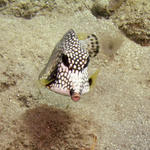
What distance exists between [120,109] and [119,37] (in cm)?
180

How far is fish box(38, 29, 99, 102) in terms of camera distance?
8.57 ft

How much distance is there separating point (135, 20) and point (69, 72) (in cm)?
223

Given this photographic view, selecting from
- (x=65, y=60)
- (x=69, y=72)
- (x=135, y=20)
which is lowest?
(x=69, y=72)

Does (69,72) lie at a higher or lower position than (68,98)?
higher

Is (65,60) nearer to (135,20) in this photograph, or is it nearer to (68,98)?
(68,98)

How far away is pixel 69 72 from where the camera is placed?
2.67 metres

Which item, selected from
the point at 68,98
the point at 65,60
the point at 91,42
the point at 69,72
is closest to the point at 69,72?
the point at 69,72

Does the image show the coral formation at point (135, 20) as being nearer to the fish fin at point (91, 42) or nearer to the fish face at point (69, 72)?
the fish fin at point (91, 42)

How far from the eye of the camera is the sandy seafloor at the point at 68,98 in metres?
→ 2.43

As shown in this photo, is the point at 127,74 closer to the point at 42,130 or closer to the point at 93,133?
the point at 93,133

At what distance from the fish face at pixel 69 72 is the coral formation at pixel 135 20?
1.71 metres

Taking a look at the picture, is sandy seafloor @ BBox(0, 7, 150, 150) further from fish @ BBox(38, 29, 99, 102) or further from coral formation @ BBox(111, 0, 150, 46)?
fish @ BBox(38, 29, 99, 102)

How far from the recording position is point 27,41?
334cm

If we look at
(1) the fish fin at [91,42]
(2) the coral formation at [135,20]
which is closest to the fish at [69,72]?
(1) the fish fin at [91,42]
